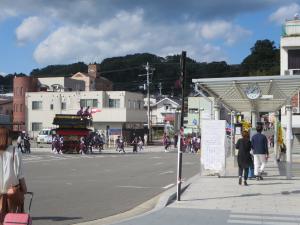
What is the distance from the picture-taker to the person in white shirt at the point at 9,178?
24.0 feet

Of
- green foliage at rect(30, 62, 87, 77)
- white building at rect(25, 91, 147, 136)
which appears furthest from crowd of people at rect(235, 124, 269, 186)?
green foliage at rect(30, 62, 87, 77)

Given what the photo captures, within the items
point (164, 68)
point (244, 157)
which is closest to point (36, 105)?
point (164, 68)

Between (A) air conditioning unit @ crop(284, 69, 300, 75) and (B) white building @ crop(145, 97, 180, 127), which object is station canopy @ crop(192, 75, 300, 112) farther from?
(B) white building @ crop(145, 97, 180, 127)

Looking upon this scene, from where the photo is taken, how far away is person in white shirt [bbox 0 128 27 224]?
7.31 meters

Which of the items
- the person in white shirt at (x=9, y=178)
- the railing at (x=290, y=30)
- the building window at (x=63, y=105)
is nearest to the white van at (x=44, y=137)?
the building window at (x=63, y=105)

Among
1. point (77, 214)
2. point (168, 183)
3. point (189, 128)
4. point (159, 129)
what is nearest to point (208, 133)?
point (168, 183)

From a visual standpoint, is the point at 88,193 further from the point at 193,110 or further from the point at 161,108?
the point at 161,108

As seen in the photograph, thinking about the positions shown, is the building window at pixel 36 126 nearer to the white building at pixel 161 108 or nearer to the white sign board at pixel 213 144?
the white building at pixel 161 108

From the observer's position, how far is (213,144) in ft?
65.3

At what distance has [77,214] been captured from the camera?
11758 mm

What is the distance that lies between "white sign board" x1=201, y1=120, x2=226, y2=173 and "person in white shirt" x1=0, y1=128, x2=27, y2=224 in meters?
12.7

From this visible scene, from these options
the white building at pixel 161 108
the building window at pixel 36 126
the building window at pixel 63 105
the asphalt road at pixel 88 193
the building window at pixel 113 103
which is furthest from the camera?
the white building at pixel 161 108

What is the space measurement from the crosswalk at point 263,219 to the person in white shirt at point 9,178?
4.65 m

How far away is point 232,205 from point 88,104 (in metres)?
72.0
